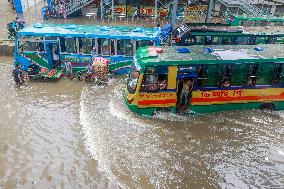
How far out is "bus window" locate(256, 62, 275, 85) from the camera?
15.3m

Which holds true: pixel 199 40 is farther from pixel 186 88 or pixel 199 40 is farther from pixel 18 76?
pixel 18 76

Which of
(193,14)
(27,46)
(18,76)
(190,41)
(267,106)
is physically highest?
(193,14)

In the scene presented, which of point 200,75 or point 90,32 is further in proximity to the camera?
point 90,32

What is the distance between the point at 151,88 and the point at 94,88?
494cm

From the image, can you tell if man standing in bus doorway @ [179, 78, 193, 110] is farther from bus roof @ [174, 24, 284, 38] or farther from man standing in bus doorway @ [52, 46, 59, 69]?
man standing in bus doorway @ [52, 46, 59, 69]

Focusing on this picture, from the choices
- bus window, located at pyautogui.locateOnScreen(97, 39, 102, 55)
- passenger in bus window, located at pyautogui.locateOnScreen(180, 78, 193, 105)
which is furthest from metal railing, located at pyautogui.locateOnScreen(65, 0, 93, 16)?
passenger in bus window, located at pyautogui.locateOnScreen(180, 78, 193, 105)

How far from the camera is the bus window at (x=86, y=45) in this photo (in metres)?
19.2

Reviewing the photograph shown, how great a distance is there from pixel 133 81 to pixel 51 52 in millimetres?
7067

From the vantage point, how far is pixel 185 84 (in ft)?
49.0

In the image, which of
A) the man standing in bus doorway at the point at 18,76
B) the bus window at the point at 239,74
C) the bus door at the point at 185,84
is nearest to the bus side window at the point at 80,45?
the man standing in bus doorway at the point at 18,76

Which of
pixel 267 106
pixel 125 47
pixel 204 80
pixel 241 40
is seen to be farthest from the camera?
pixel 241 40

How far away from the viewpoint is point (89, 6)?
30.9 m

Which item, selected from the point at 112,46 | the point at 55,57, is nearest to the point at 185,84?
the point at 112,46

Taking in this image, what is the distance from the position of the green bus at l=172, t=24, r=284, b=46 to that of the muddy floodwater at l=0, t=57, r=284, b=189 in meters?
6.01
